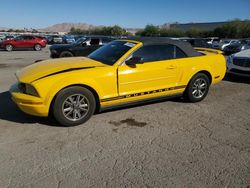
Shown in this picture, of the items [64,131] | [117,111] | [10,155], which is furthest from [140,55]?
[10,155]

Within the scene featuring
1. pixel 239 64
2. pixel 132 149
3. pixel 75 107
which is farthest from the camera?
pixel 239 64

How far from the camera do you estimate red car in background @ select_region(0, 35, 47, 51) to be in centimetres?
2475

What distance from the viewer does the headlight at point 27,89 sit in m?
4.50

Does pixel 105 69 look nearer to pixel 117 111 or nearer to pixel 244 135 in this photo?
pixel 117 111

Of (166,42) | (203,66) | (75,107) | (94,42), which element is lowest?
(75,107)

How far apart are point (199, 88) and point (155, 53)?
56.6 inches

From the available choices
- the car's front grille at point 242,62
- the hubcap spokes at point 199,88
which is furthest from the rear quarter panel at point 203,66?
the car's front grille at point 242,62

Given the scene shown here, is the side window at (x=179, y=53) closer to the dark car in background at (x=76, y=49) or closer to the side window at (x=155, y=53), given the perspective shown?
the side window at (x=155, y=53)

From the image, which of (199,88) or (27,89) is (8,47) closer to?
(27,89)

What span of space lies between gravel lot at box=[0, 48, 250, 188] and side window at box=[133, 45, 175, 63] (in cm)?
107

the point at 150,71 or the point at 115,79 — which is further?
the point at 150,71

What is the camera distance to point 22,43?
1011 inches

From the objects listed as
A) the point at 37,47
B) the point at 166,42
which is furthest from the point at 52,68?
the point at 37,47

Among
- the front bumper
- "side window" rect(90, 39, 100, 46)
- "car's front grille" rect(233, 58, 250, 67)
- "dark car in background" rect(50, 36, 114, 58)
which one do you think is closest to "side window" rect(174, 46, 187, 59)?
the front bumper
